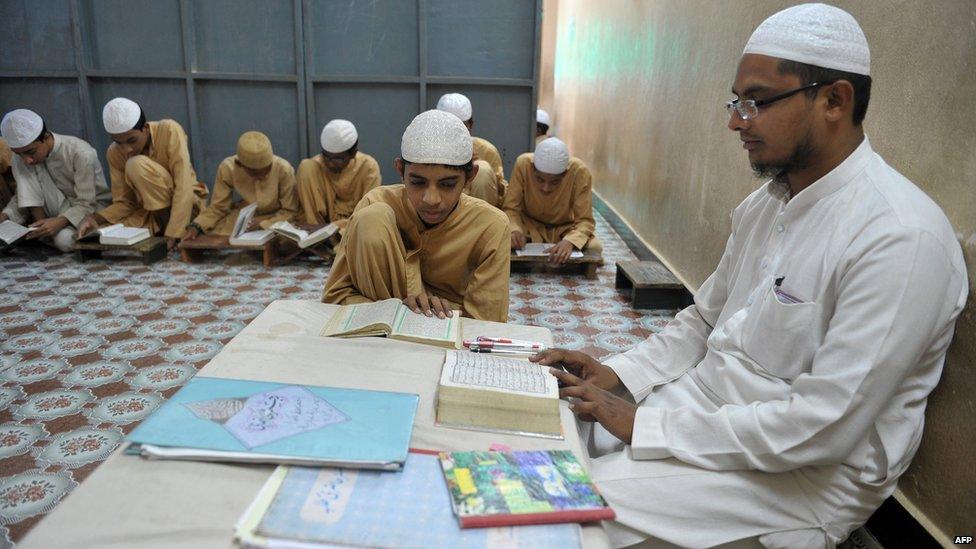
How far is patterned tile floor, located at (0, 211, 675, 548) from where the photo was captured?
2.36 metres

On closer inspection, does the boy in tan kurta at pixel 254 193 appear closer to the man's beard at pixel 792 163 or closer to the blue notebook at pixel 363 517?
the man's beard at pixel 792 163

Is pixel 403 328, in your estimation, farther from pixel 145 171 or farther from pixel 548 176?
pixel 145 171

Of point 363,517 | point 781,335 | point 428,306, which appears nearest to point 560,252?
point 428,306

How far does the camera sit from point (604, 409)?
4.87ft

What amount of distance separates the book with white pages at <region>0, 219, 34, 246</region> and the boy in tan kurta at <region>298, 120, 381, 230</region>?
2159 mm

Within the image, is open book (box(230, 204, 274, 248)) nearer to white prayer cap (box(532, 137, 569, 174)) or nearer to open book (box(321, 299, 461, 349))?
white prayer cap (box(532, 137, 569, 174))

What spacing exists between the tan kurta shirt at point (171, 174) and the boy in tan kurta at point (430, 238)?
134 inches

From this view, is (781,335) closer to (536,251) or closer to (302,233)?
(536,251)

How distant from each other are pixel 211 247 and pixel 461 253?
3457 millimetres

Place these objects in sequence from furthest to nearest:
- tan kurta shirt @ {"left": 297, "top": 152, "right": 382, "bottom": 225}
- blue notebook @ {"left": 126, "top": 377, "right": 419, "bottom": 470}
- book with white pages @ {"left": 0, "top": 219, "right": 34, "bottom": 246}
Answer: tan kurta shirt @ {"left": 297, "top": 152, "right": 382, "bottom": 225}, book with white pages @ {"left": 0, "top": 219, "right": 34, "bottom": 246}, blue notebook @ {"left": 126, "top": 377, "right": 419, "bottom": 470}

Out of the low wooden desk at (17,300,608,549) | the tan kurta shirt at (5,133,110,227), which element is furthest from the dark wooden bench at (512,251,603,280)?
the tan kurta shirt at (5,133,110,227)

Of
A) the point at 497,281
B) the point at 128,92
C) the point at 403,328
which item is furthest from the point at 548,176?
the point at 128,92

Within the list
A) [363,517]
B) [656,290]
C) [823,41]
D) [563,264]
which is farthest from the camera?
[563,264]

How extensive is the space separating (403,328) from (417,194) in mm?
738
